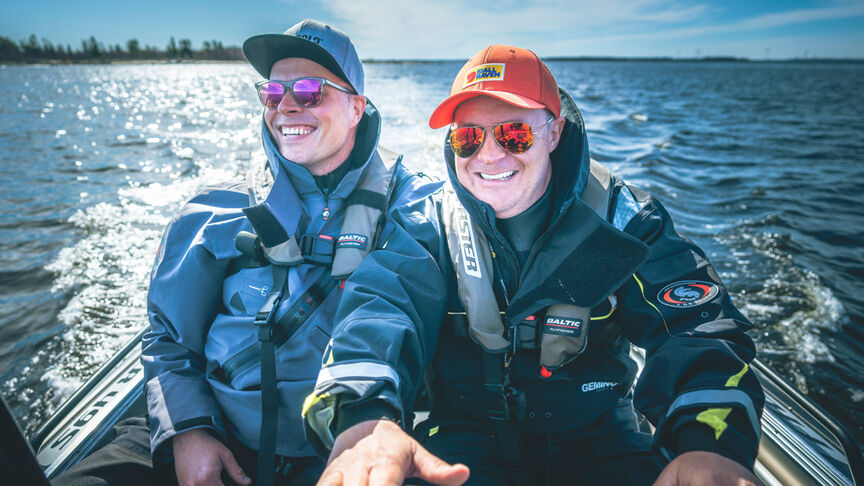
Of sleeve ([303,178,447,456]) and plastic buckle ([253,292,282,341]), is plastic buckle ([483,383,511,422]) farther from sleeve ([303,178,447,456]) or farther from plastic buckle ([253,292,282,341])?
plastic buckle ([253,292,282,341])

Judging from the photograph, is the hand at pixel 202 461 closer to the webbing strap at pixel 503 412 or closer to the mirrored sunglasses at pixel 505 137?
the webbing strap at pixel 503 412

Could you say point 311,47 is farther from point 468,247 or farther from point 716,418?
point 716,418

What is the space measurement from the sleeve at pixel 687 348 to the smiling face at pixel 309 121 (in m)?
1.55

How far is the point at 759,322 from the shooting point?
14.1 ft

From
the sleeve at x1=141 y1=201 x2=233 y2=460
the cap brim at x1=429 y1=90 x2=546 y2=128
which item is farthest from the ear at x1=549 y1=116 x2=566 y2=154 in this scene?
the sleeve at x1=141 y1=201 x2=233 y2=460

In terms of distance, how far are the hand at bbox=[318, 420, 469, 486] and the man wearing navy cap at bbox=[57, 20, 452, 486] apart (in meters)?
0.36

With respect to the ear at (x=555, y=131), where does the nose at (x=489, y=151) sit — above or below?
below

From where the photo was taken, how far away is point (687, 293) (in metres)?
1.59

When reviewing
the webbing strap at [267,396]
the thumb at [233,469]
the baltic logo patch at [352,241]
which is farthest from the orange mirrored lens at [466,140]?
the thumb at [233,469]

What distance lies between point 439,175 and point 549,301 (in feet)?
11.8

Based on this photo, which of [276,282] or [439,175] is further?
[439,175]

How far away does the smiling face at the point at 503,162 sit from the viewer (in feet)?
5.85

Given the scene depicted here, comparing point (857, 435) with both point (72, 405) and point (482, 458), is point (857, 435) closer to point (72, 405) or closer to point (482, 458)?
point (482, 458)

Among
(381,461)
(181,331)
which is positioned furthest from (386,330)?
(181,331)
